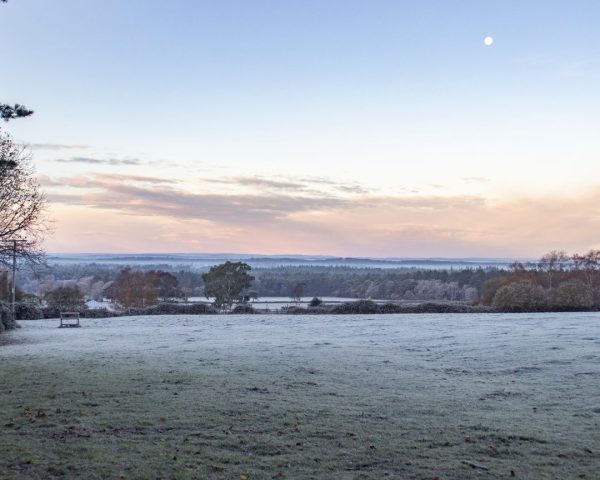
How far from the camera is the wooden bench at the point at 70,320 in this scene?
37.2 metres

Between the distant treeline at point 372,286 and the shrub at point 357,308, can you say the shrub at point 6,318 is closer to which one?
the shrub at point 357,308

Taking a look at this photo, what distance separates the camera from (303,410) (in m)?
11.7

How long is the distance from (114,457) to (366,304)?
125 feet

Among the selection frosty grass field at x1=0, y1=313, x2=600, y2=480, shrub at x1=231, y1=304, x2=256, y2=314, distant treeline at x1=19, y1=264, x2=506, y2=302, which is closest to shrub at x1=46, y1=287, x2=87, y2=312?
shrub at x1=231, y1=304, x2=256, y2=314

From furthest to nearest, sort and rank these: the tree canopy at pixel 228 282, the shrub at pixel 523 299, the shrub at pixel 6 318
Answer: the tree canopy at pixel 228 282 → the shrub at pixel 523 299 → the shrub at pixel 6 318

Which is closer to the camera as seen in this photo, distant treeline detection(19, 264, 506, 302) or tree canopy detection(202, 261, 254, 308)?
tree canopy detection(202, 261, 254, 308)

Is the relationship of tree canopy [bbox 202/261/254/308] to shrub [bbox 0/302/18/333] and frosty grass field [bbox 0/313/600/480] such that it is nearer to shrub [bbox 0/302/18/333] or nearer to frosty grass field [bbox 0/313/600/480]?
shrub [bbox 0/302/18/333]

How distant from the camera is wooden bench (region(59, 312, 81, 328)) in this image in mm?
37219

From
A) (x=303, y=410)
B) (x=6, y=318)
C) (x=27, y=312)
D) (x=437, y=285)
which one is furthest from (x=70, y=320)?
(x=437, y=285)

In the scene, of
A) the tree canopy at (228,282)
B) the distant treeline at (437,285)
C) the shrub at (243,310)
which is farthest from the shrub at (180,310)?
the tree canopy at (228,282)

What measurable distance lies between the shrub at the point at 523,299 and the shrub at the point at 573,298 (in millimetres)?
931

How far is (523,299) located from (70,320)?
107 ft

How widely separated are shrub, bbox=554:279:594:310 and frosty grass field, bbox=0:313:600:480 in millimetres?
20256

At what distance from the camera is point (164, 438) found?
9.52 m
